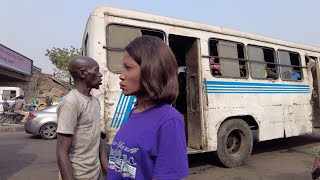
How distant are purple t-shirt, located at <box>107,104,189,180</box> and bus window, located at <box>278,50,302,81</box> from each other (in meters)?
6.81

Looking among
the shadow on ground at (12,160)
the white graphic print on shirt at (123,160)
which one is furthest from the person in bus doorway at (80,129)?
the shadow on ground at (12,160)

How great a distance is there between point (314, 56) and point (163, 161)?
28.5 feet

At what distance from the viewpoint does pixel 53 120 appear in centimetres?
1084

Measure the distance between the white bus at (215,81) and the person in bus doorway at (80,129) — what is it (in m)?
2.35

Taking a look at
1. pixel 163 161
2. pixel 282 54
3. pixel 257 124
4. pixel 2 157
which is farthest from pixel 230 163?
pixel 2 157

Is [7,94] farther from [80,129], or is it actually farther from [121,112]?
[80,129]

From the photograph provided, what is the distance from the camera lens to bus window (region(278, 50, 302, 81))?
7527 mm

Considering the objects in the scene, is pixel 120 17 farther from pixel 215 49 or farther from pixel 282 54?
pixel 282 54

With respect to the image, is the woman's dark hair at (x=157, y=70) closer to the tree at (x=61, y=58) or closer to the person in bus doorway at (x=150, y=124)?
the person in bus doorway at (x=150, y=124)

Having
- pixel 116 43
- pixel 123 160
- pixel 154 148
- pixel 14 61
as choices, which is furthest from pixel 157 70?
pixel 14 61

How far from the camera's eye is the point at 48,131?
10969 mm

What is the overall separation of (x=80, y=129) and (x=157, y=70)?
A: 3.95ft

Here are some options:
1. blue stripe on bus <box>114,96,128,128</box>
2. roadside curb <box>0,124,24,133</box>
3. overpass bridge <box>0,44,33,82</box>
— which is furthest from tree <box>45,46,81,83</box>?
blue stripe on bus <box>114,96,128,128</box>

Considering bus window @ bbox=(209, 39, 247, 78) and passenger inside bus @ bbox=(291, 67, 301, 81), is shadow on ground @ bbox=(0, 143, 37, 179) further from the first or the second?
passenger inside bus @ bbox=(291, 67, 301, 81)
